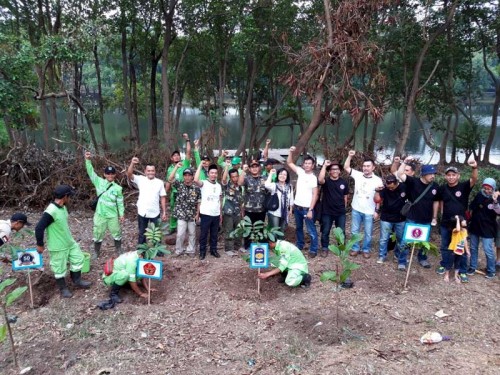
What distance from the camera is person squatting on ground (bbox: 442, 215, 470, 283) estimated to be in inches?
199

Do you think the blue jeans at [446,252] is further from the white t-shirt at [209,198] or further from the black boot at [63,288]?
the black boot at [63,288]

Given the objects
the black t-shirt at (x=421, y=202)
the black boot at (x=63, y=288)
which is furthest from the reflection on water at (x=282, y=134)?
the black boot at (x=63, y=288)

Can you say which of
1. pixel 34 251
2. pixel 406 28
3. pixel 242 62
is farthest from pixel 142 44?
pixel 34 251

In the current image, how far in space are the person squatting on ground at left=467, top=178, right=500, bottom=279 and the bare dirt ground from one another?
1.14ft

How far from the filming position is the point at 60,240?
15.4 feet

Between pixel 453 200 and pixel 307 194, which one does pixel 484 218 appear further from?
pixel 307 194

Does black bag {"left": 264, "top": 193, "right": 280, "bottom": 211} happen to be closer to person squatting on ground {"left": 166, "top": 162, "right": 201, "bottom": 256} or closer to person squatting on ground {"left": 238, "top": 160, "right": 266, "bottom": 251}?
person squatting on ground {"left": 238, "top": 160, "right": 266, "bottom": 251}

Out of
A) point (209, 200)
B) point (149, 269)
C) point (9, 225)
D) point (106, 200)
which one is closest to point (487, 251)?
point (209, 200)

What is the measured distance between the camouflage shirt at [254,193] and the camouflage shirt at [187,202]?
72 cm

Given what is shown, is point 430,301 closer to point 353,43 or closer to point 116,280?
point 116,280

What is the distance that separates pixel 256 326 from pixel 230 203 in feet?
7.13

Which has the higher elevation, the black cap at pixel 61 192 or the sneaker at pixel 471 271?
the black cap at pixel 61 192

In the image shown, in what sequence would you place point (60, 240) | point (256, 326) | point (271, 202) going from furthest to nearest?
point (271, 202) → point (60, 240) → point (256, 326)

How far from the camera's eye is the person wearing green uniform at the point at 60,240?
4547 mm
